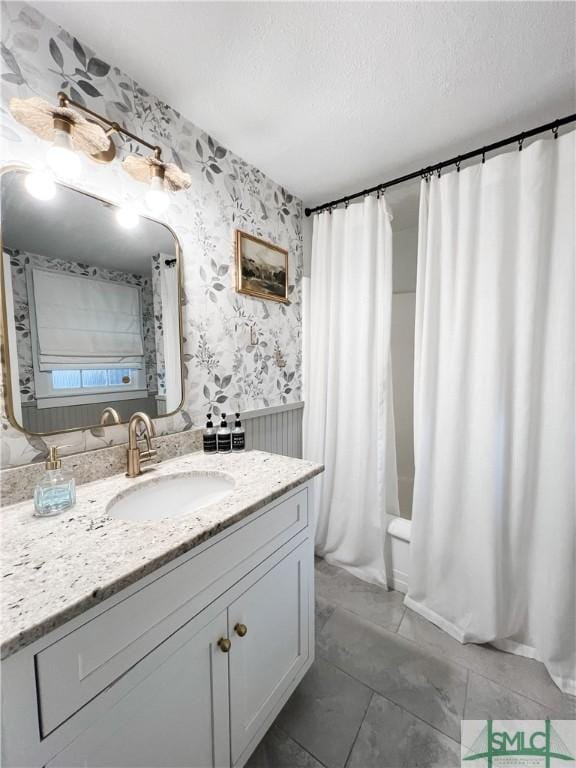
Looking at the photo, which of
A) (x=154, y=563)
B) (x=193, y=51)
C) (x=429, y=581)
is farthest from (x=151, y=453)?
(x=429, y=581)

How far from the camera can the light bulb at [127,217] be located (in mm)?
1062

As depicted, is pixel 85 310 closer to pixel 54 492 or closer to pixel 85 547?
pixel 54 492

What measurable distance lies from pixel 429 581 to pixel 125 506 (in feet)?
4.68

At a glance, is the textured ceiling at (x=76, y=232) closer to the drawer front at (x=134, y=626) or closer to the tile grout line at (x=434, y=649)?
the drawer front at (x=134, y=626)

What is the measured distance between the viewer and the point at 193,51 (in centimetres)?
98

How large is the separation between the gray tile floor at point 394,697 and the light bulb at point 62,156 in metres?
1.83

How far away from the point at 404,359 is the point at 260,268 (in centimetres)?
144

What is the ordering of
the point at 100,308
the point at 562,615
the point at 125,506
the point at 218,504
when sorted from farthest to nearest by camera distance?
the point at 562,615
the point at 100,308
the point at 125,506
the point at 218,504

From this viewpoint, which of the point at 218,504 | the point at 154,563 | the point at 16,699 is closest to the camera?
the point at 16,699

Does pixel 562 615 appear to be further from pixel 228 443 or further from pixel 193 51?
pixel 193 51

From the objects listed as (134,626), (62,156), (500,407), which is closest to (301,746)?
(134,626)

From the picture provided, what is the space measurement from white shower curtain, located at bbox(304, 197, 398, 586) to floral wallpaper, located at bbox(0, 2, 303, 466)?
0.59 feet

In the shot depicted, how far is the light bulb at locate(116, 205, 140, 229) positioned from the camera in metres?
1.06

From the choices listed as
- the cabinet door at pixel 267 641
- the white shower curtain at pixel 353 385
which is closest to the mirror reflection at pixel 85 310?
the cabinet door at pixel 267 641
